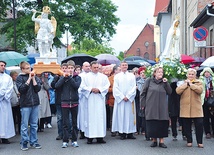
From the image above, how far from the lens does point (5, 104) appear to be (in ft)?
37.2

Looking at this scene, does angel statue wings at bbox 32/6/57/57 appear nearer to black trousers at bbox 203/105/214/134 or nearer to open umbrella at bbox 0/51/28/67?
open umbrella at bbox 0/51/28/67

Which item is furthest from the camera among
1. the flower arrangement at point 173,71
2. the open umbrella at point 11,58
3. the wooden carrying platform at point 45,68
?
the open umbrella at point 11,58

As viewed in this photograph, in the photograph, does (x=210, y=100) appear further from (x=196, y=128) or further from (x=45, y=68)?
(x=45, y=68)

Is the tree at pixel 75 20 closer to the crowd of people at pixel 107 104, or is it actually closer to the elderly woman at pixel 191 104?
the crowd of people at pixel 107 104

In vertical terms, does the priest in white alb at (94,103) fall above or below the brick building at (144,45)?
below

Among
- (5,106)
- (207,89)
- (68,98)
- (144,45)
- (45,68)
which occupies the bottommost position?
(5,106)

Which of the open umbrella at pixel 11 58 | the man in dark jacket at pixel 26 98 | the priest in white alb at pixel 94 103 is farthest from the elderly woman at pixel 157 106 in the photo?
the open umbrella at pixel 11 58

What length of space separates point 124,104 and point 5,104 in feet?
10.2

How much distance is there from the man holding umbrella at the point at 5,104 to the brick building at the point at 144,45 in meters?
83.7

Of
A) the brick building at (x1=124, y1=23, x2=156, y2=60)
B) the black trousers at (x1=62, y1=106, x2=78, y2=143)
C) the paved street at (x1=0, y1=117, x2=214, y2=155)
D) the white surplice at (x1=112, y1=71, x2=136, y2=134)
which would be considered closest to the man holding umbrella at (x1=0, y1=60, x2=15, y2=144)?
the paved street at (x1=0, y1=117, x2=214, y2=155)

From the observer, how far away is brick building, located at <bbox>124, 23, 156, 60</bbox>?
95188 mm

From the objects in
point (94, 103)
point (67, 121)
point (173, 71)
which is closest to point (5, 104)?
point (67, 121)

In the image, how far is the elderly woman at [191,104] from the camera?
34.6 feet

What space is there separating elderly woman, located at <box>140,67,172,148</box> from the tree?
22.9 metres
